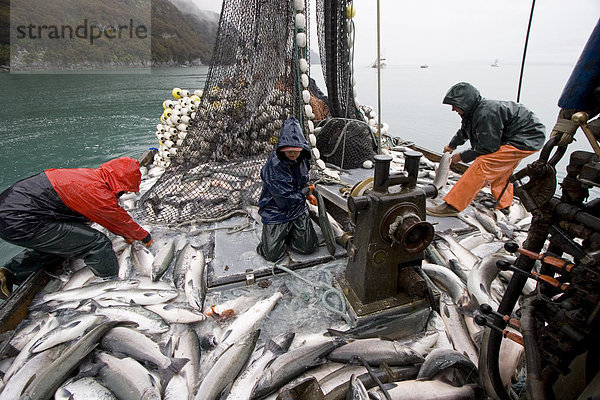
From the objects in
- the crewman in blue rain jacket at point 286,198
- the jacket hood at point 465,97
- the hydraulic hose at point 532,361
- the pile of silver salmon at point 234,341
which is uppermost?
the jacket hood at point 465,97

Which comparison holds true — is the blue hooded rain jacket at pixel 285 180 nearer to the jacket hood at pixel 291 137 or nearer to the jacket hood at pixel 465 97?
the jacket hood at pixel 291 137

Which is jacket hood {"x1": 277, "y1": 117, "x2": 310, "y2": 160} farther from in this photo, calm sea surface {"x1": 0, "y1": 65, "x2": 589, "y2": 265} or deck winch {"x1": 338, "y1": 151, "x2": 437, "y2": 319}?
calm sea surface {"x1": 0, "y1": 65, "x2": 589, "y2": 265}

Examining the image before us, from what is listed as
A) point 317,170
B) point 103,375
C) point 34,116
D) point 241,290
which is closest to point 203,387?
point 103,375

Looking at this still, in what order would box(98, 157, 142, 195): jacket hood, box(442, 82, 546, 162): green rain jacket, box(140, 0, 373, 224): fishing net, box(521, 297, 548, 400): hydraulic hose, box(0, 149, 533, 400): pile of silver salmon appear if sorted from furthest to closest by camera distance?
1. box(140, 0, 373, 224): fishing net
2. box(442, 82, 546, 162): green rain jacket
3. box(98, 157, 142, 195): jacket hood
4. box(0, 149, 533, 400): pile of silver salmon
5. box(521, 297, 548, 400): hydraulic hose

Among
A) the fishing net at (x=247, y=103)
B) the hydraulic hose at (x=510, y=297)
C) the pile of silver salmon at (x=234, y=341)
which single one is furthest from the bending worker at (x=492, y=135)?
the hydraulic hose at (x=510, y=297)

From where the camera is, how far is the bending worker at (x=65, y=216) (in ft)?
10.3

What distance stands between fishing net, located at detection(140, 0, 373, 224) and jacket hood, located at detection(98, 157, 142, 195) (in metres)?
1.18

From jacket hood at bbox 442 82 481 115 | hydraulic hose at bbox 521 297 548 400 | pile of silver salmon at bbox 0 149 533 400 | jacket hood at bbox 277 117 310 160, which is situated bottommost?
pile of silver salmon at bbox 0 149 533 400

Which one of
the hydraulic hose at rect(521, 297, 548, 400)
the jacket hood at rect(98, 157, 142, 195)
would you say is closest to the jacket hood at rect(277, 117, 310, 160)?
the jacket hood at rect(98, 157, 142, 195)

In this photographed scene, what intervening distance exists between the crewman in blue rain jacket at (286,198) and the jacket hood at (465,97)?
253 cm

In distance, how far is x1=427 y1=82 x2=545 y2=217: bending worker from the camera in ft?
14.3

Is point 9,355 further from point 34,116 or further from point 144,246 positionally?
point 34,116

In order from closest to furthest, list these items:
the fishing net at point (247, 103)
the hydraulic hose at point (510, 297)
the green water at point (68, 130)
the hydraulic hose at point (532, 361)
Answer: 1. the hydraulic hose at point (532, 361)
2. the hydraulic hose at point (510, 297)
3. the fishing net at point (247, 103)
4. the green water at point (68, 130)

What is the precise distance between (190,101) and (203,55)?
95.2 metres
